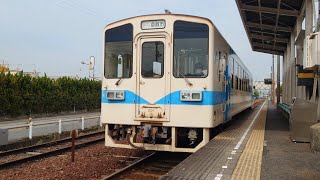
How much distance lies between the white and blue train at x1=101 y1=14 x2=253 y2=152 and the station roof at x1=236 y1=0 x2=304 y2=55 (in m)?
9.26

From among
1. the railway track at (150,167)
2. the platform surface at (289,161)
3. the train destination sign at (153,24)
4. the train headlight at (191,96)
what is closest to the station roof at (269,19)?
the platform surface at (289,161)

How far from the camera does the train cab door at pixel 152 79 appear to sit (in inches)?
348

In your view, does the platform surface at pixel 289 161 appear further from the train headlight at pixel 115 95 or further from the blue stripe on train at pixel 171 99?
the train headlight at pixel 115 95

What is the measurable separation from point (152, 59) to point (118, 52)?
936 mm

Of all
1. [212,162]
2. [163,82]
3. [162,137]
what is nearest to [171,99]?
[163,82]

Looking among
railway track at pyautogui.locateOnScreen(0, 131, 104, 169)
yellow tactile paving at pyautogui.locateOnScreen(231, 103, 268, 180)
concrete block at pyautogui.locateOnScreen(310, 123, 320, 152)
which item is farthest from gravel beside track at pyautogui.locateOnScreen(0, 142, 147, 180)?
concrete block at pyautogui.locateOnScreen(310, 123, 320, 152)

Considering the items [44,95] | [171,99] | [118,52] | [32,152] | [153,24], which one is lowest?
[32,152]

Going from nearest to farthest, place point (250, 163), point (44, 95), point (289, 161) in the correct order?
point (250, 163)
point (289, 161)
point (44, 95)

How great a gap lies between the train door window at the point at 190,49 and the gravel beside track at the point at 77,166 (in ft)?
9.86

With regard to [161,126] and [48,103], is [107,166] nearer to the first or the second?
[161,126]

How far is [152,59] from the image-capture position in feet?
29.7

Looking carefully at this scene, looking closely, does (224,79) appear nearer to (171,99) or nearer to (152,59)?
(171,99)

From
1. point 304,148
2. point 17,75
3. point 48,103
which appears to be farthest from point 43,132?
point 48,103

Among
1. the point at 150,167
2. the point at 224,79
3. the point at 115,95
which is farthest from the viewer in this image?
the point at 224,79
